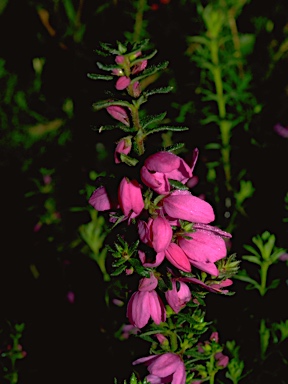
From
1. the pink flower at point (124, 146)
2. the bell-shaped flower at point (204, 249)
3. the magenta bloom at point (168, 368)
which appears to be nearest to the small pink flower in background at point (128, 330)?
the magenta bloom at point (168, 368)

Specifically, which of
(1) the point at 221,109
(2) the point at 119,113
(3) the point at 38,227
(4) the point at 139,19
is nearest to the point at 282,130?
(1) the point at 221,109

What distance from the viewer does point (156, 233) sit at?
0.78m

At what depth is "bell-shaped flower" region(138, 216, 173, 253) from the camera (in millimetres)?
779

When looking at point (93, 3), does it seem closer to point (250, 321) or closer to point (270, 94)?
point (270, 94)

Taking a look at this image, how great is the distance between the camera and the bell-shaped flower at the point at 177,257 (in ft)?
2.70

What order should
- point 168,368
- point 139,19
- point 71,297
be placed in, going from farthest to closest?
1. point 139,19
2. point 71,297
3. point 168,368

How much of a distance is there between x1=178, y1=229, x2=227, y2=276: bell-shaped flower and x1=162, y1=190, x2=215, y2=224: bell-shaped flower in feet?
0.16

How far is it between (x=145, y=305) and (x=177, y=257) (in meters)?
0.09

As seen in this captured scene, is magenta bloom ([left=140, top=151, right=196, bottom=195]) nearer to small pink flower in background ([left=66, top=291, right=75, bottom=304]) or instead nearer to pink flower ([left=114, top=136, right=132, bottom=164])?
pink flower ([left=114, top=136, right=132, bottom=164])

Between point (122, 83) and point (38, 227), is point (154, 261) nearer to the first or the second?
point (122, 83)

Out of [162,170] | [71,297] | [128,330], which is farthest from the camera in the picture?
[71,297]

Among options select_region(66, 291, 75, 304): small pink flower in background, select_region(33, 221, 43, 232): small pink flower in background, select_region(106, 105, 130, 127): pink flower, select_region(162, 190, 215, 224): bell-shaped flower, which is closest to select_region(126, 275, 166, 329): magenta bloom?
select_region(162, 190, 215, 224): bell-shaped flower

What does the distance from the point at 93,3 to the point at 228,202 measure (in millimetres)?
1323

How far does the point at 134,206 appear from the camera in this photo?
79 centimetres
